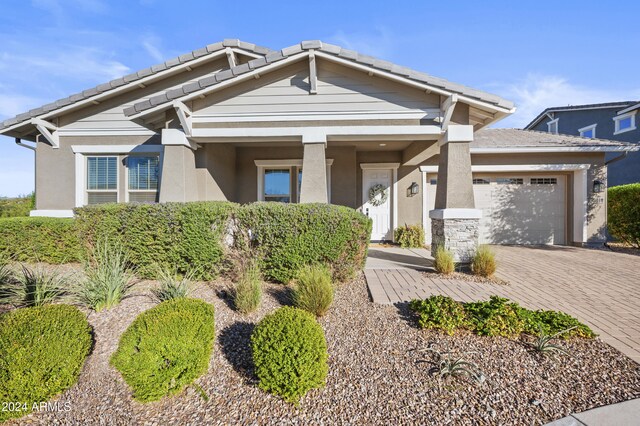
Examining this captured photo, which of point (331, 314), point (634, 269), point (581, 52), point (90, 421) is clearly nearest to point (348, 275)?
point (331, 314)

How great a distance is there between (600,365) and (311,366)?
2666 millimetres

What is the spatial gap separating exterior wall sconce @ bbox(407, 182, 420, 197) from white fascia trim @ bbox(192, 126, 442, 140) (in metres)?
3.16

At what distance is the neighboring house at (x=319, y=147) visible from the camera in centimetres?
596

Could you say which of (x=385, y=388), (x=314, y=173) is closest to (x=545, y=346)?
(x=385, y=388)

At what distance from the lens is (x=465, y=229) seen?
5.88 m

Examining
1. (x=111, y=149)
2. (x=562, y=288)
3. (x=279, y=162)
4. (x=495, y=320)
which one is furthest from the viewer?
(x=279, y=162)

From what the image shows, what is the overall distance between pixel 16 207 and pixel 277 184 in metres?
11.0

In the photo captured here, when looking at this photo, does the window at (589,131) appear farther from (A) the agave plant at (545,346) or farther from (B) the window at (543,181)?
(A) the agave plant at (545,346)

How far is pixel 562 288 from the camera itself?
4.80 m

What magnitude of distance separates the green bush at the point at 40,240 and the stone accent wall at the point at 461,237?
7.89 metres

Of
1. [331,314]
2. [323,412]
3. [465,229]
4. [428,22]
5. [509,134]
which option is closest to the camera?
[323,412]

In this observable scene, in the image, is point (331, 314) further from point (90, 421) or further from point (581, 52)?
point (581, 52)

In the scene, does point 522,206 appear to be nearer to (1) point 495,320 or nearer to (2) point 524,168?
(2) point 524,168

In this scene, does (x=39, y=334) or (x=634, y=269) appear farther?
(x=634, y=269)
